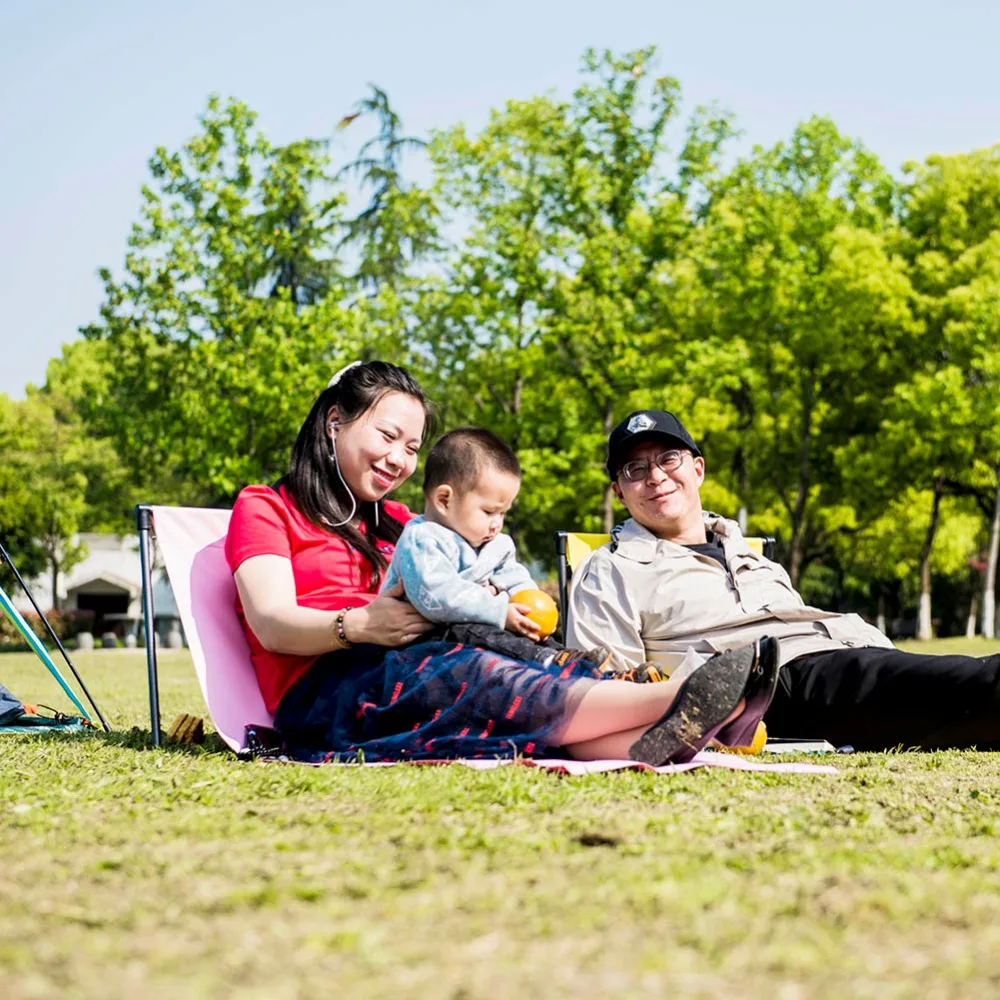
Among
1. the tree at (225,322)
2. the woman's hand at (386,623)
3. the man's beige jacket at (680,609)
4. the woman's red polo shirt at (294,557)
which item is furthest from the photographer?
the tree at (225,322)

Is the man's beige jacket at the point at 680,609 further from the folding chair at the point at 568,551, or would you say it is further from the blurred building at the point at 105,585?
the blurred building at the point at 105,585

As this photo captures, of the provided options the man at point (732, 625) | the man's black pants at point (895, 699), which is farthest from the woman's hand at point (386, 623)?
the man's black pants at point (895, 699)

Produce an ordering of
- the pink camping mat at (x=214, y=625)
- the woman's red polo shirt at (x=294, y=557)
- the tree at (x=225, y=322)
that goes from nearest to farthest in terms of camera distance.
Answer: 1. the woman's red polo shirt at (x=294, y=557)
2. the pink camping mat at (x=214, y=625)
3. the tree at (x=225, y=322)

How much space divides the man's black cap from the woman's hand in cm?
139

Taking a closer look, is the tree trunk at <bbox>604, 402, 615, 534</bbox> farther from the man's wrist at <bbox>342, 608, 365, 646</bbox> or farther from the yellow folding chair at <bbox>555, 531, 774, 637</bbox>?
the man's wrist at <bbox>342, 608, 365, 646</bbox>

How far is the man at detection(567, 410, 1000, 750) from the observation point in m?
4.81

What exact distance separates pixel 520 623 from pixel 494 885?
1863 millimetres

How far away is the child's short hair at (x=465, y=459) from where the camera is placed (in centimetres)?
425

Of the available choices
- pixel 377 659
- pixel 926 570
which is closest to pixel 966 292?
pixel 926 570

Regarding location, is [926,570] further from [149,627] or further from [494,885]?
[494,885]

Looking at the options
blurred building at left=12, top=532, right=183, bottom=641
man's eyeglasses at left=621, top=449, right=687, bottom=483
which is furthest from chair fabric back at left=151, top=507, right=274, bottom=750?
blurred building at left=12, top=532, right=183, bottom=641

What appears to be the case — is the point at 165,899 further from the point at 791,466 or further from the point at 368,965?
the point at 791,466

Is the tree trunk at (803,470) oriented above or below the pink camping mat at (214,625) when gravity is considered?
above

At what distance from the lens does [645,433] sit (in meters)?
5.20
